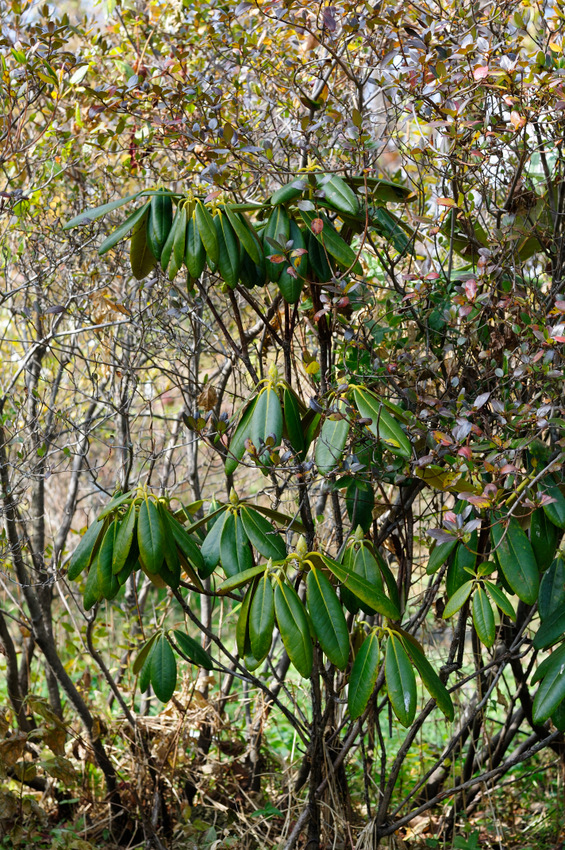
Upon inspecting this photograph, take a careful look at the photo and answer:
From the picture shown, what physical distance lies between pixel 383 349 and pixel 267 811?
169 cm

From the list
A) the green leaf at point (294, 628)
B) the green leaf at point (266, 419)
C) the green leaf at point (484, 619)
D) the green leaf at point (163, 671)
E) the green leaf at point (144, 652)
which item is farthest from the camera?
the green leaf at point (144, 652)

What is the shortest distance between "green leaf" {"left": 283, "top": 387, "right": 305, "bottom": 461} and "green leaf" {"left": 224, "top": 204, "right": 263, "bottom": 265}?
0.35 meters

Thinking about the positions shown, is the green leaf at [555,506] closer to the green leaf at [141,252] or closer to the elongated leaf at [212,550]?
the elongated leaf at [212,550]

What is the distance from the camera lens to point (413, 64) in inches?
79.0

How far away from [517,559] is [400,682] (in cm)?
41

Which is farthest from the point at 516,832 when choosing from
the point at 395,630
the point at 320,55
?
the point at 320,55

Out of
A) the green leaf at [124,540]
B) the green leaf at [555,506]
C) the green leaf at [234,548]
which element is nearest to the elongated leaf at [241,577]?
the green leaf at [234,548]

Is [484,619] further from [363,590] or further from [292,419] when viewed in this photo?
[292,419]

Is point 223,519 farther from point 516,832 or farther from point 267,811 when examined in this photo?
point 516,832

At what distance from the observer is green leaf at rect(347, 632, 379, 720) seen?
178cm

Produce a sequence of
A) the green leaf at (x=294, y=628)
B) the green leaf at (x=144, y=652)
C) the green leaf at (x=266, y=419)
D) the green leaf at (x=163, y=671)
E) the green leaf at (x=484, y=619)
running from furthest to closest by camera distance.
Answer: the green leaf at (x=144, y=652)
the green leaf at (x=163, y=671)
the green leaf at (x=266, y=419)
the green leaf at (x=484, y=619)
the green leaf at (x=294, y=628)

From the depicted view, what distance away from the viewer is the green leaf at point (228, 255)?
6.22ft

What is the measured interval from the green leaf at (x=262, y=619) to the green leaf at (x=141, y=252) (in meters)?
0.91

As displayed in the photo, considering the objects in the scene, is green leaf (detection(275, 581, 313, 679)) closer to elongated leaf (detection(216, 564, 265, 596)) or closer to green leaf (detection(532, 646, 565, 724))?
elongated leaf (detection(216, 564, 265, 596))
